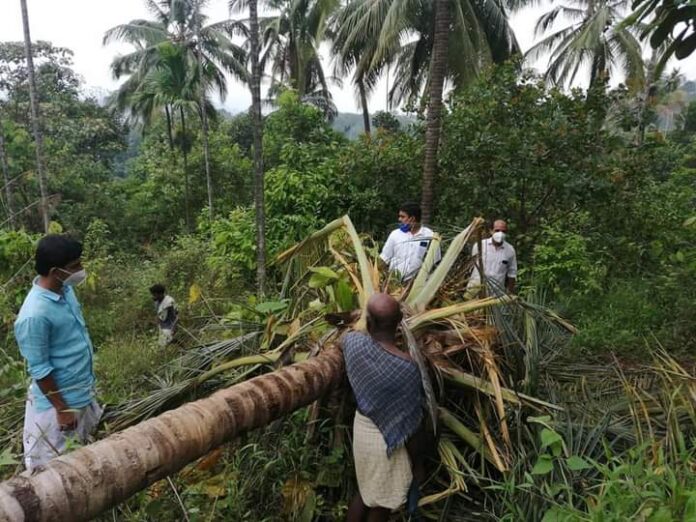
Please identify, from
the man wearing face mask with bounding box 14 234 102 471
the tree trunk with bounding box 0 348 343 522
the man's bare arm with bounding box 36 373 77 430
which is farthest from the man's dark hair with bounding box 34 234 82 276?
the tree trunk with bounding box 0 348 343 522

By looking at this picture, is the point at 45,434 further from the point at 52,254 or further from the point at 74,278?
the point at 52,254

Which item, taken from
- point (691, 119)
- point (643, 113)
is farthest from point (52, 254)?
point (691, 119)

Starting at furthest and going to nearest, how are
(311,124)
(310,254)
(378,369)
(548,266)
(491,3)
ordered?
(491,3) → (311,124) → (548,266) → (310,254) → (378,369)

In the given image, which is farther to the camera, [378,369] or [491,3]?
[491,3]

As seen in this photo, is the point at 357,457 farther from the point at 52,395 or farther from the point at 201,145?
the point at 201,145

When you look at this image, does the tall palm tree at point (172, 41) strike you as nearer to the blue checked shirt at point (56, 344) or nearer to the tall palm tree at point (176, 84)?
the tall palm tree at point (176, 84)

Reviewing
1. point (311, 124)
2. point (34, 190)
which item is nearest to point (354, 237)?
point (311, 124)

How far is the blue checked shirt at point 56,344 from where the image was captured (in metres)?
2.27

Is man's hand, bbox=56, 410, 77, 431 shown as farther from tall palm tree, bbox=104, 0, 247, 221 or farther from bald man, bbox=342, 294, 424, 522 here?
tall palm tree, bbox=104, 0, 247, 221

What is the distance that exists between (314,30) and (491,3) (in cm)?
555

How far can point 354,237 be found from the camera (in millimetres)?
3344

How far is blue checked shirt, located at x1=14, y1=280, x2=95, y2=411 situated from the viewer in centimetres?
227

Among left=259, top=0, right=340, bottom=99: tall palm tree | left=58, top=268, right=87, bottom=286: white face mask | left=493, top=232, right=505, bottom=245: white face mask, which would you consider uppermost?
left=259, top=0, right=340, bottom=99: tall palm tree

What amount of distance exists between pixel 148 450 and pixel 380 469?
3.44 feet
